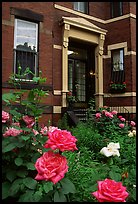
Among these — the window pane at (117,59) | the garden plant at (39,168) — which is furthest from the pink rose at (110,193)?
the window pane at (117,59)

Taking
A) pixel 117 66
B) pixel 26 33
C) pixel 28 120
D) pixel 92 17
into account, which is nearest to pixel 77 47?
pixel 92 17

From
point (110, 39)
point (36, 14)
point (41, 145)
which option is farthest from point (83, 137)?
point (110, 39)

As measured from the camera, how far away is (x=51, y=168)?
4.50 ft

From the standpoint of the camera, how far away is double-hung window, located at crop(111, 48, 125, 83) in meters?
11.2

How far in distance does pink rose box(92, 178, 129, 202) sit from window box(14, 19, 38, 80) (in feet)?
22.9

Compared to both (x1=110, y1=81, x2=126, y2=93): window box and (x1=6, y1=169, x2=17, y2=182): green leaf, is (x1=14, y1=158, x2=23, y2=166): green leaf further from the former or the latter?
(x1=110, y1=81, x2=126, y2=93): window box

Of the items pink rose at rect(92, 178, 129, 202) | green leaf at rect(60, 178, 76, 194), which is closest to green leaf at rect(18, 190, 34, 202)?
green leaf at rect(60, 178, 76, 194)

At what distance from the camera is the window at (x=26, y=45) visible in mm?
8055

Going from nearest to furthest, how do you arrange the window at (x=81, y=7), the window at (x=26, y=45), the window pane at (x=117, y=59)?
the window at (x=26, y=45) → the window at (x=81, y=7) → the window pane at (x=117, y=59)

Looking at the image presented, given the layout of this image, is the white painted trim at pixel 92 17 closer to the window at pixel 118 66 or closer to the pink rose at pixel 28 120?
the window at pixel 118 66

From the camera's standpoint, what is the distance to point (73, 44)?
11.2 metres

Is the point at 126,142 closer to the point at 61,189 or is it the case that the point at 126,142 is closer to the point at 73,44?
the point at 61,189

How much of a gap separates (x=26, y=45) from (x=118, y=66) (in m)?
5.19

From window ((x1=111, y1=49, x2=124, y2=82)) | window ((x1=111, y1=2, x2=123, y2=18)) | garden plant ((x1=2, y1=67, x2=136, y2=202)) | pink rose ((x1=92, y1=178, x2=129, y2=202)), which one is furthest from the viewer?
window ((x1=111, y1=2, x2=123, y2=18))
